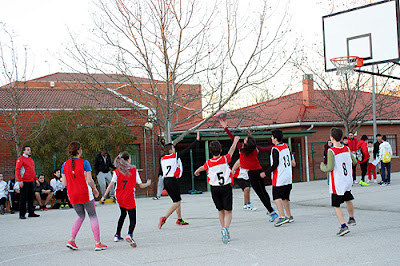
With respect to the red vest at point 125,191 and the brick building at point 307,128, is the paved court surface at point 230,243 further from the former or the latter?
the brick building at point 307,128

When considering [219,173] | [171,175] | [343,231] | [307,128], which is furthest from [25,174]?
[307,128]

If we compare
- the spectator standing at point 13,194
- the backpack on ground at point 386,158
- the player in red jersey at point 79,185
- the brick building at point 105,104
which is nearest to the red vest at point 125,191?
the player in red jersey at point 79,185

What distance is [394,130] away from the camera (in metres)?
32.5

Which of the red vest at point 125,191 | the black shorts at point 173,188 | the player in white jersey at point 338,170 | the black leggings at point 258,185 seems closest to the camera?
the player in white jersey at point 338,170

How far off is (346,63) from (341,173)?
6.28 m

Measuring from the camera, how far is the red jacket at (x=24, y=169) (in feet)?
41.3

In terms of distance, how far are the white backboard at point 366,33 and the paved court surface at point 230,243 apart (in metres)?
4.04

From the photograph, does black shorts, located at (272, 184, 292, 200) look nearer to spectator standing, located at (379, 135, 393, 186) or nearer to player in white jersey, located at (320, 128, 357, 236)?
player in white jersey, located at (320, 128, 357, 236)

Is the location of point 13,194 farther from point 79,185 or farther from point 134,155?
point 79,185

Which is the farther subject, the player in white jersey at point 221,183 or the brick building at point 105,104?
the brick building at point 105,104

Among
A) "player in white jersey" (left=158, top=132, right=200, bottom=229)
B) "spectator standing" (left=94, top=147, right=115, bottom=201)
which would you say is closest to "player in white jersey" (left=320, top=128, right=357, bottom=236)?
"player in white jersey" (left=158, top=132, right=200, bottom=229)

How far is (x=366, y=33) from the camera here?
13117 millimetres

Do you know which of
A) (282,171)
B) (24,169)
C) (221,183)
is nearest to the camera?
(221,183)

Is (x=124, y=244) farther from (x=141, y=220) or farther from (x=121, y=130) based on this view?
(x=121, y=130)
